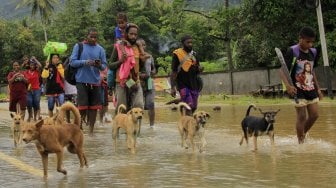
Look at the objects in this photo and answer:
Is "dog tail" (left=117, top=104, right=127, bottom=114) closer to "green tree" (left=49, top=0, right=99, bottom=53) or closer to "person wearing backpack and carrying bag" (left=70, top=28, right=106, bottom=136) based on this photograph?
"person wearing backpack and carrying bag" (left=70, top=28, right=106, bottom=136)

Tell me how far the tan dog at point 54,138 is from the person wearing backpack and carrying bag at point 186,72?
3665 millimetres

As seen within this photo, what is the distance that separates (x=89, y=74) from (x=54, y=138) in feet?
15.5

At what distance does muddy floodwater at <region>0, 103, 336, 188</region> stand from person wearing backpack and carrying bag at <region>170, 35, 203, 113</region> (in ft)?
2.79

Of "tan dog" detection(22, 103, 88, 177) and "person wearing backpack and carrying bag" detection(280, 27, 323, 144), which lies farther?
"person wearing backpack and carrying bag" detection(280, 27, 323, 144)

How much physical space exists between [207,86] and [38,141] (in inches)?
1299

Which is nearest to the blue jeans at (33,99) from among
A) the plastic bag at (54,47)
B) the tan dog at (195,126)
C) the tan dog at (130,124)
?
the plastic bag at (54,47)

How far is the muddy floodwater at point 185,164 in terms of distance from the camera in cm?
670

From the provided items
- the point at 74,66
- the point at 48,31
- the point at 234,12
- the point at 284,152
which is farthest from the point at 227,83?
the point at 48,31

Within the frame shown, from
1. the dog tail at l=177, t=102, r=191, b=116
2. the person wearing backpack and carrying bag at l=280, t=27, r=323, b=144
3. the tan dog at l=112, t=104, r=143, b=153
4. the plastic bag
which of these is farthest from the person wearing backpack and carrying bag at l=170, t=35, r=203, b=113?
the plastic bag

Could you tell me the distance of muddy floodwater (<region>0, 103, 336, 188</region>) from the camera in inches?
264

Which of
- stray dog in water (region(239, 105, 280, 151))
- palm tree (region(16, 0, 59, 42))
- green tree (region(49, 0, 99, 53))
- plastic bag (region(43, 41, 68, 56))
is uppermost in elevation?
palm tree (region(16, 0, 59, 42))

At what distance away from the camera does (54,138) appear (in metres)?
7.52

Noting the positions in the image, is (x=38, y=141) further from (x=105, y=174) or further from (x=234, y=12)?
(x=234, y=12)

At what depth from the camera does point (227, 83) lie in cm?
3866
